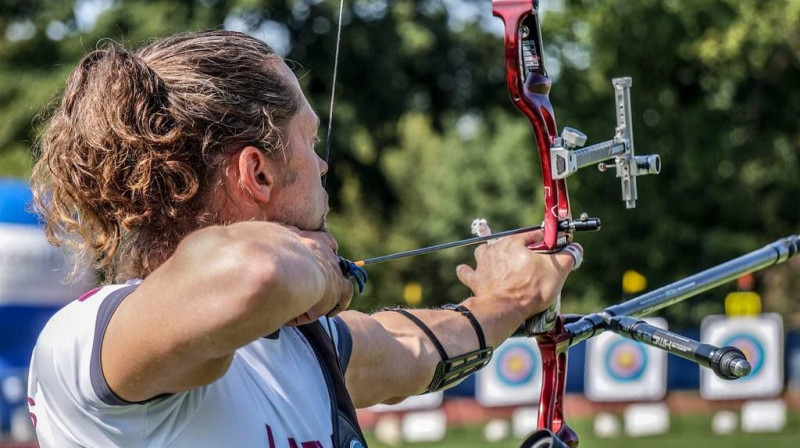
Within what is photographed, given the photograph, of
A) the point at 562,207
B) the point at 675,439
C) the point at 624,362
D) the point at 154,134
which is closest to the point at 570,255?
the point at 562,207

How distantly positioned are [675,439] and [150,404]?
26.7 feet

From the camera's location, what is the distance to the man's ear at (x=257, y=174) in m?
1.51

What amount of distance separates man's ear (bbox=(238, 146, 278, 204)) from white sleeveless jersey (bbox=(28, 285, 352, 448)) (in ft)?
0.66

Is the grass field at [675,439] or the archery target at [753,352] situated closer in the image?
the grass field at [675,439]

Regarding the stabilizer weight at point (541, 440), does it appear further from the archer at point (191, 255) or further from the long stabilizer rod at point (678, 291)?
the long stabilizer rod at point (678, 291)

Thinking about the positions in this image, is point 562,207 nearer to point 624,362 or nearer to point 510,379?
point 510,379

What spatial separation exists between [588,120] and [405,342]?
15236 mm

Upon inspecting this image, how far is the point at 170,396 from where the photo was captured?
1344 millimetres

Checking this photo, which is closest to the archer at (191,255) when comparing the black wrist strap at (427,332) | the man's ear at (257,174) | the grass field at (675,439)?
the man's ear at (257,174)

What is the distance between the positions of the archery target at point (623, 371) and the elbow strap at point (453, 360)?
765cm

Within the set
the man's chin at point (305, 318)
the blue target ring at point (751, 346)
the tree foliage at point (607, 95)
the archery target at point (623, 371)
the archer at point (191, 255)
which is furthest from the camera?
the tree foliage at point (607, 95)

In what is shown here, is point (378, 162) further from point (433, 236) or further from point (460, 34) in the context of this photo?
point (433, 236)

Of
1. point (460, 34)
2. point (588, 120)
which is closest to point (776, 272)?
point (588, 120)

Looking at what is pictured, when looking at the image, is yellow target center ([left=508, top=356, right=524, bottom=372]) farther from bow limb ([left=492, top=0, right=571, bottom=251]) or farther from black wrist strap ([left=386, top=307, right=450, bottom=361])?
black wrist strap ([left=386, top=307, right=450, bottom=361])
